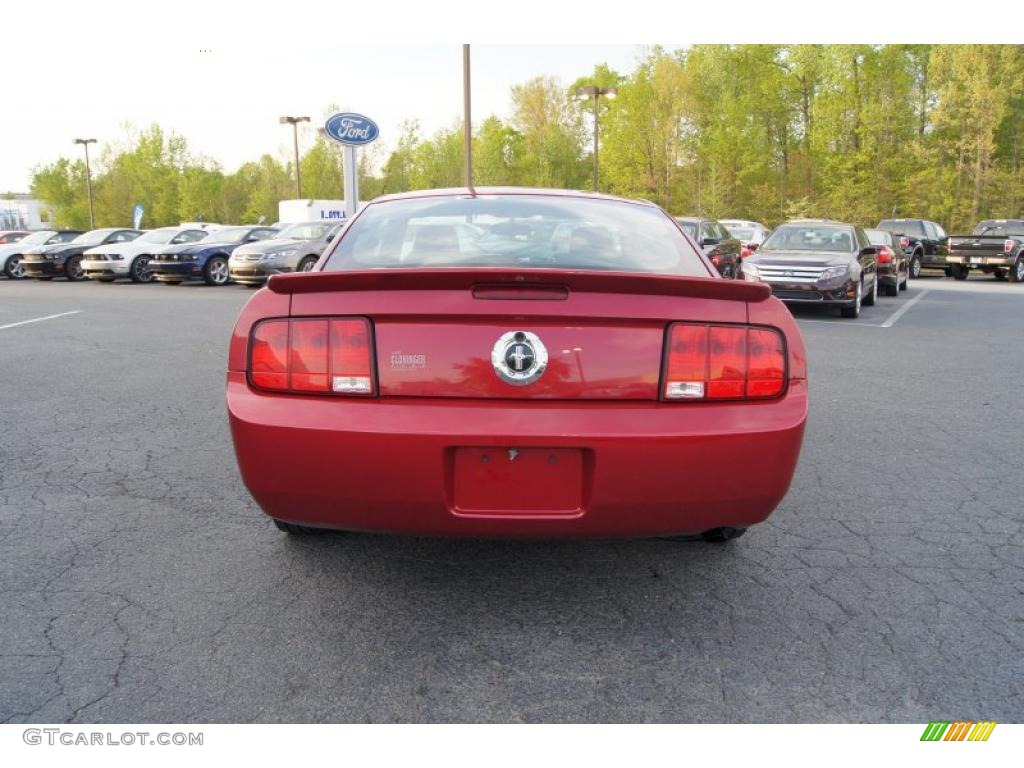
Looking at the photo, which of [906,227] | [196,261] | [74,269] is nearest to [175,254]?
[196,261]

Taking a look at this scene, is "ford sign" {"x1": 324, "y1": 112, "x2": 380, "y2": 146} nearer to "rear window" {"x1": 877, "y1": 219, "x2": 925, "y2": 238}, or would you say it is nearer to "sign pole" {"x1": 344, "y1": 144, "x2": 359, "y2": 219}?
"sign pole" {"x1": 344, "y1": 144, "x2": 359, "y2": 219}

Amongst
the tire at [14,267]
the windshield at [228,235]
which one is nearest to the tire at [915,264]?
the windshield at [228,235]

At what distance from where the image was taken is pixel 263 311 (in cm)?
272

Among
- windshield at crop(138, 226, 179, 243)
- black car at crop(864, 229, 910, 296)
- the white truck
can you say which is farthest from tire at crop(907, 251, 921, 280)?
windshield at crop(138, 226, 179, 243)

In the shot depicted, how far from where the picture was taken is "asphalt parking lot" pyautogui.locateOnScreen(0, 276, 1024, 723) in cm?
238

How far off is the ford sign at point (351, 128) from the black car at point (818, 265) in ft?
52.0

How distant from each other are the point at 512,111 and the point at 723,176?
61.2 ft

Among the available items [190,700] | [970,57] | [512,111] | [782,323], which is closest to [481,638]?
[190,700]

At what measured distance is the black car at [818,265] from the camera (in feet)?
40.7

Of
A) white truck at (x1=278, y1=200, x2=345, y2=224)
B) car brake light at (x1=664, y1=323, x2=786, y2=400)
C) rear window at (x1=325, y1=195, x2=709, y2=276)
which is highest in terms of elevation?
white truck at (x1=278, y1=200, x2=345, y2=224)

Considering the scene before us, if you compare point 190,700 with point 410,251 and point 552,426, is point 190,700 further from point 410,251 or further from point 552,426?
point 410,251

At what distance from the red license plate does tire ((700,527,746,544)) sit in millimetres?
1002

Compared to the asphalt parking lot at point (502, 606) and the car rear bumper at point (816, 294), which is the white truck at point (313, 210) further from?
the asphalt parking lot at point (502, 606)

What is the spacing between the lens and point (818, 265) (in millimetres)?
12547
